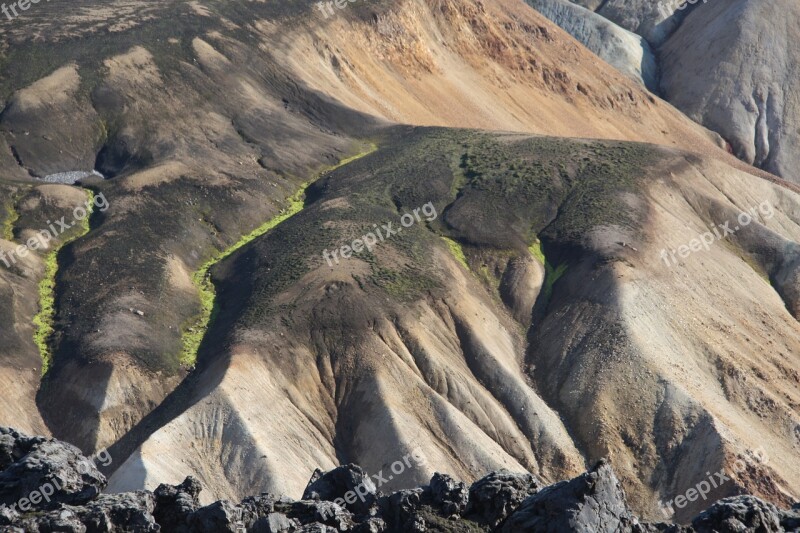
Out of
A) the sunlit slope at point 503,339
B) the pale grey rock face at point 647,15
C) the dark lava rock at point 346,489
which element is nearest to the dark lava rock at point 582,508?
the dark lava rock at point 346,489

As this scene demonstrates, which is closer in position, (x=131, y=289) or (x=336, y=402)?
(x=336, y=402)

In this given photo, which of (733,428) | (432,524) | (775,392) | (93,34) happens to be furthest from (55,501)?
(93,34)

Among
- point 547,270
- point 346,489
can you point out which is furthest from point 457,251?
point 346,489

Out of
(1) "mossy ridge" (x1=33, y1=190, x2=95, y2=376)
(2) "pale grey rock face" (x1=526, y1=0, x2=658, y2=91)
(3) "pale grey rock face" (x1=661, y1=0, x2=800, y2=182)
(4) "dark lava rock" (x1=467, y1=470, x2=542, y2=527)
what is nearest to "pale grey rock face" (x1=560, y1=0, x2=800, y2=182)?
(3) "pale grey rock face" (x1=661, y1=0, x2=800, y2=182)

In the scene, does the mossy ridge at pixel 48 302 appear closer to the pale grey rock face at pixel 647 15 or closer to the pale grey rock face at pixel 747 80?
the pale grey rock face at pixel 747 80

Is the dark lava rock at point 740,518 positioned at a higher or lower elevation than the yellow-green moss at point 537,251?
higher

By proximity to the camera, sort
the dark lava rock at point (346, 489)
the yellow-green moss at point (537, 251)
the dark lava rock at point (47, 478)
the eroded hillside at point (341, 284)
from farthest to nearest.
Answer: the yellow-green moss at point (537, 251) < the eroded hillside at point (341, 284) < the dark lava rock at point (346, 489) < the dark lava rock at point (47, 478)

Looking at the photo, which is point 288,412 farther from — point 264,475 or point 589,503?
point 589,503
